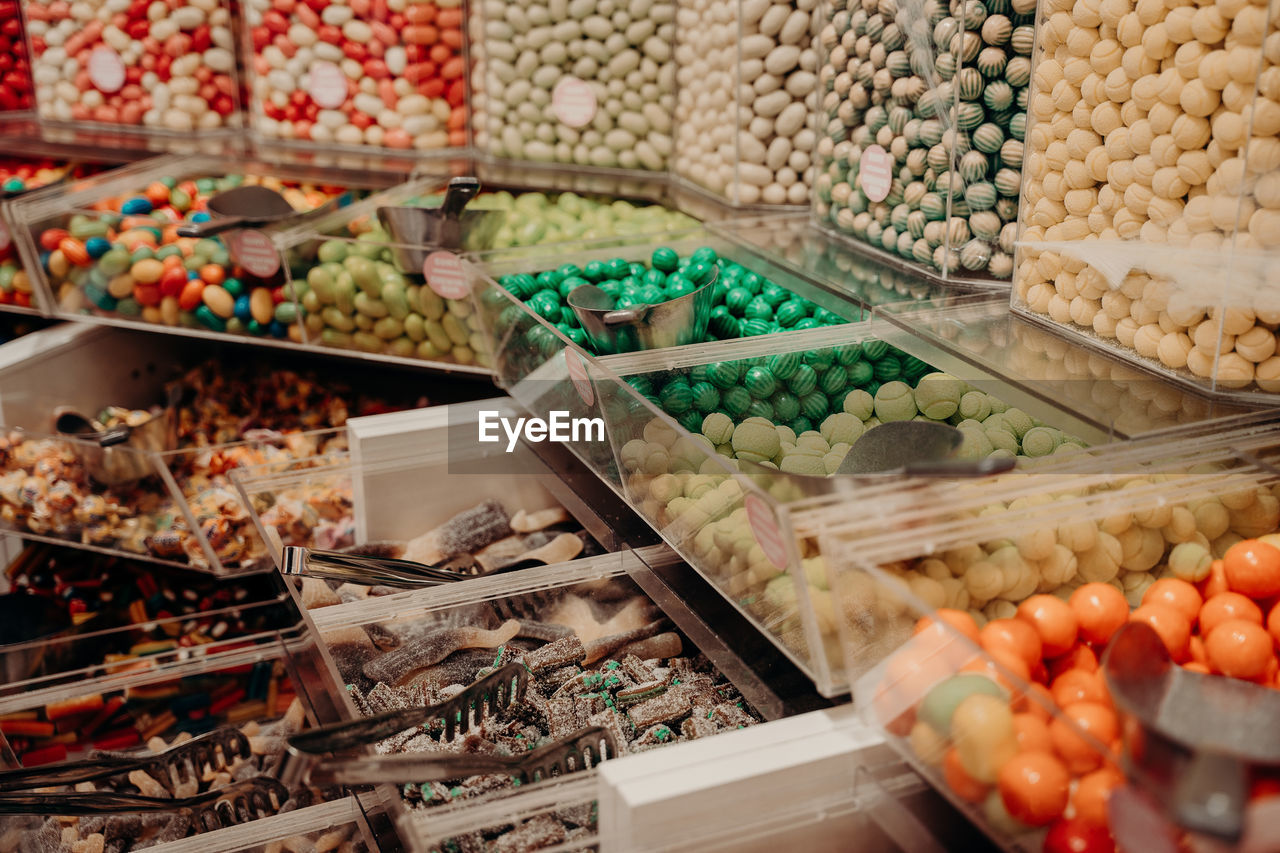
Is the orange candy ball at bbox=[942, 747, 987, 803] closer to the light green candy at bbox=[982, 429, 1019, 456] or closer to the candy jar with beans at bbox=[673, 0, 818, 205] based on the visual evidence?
the light green candy at bbox=[982, 429, 1019, 456]

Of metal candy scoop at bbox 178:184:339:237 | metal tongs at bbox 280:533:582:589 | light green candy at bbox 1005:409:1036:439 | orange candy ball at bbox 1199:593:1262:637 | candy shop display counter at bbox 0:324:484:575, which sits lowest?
candy shop display counter at bbox 0:324:484:575

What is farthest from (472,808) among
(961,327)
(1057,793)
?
(961,327)

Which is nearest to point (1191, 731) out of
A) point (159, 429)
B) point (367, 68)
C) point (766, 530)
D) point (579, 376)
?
point (766, 530)

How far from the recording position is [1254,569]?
3.66ft

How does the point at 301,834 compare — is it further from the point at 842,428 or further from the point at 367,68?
the point at 367,68

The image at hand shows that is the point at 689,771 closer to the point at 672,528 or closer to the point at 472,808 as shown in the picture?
the point at 472,808

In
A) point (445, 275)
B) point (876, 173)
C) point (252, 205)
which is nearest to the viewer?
point (876, 173)

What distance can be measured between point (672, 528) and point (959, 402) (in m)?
0.43

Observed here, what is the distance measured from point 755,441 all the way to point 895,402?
0.23m

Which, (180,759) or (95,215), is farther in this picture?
(95,215)

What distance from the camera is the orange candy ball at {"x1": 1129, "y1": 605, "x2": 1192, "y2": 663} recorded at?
1068 mm

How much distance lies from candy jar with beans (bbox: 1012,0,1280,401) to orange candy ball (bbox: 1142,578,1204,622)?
271mm

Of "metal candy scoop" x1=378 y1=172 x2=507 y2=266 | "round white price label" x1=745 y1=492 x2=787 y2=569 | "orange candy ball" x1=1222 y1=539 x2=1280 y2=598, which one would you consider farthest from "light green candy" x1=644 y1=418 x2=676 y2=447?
"metal candy scoop" x1=378 y1=172 x2=507 y2=266

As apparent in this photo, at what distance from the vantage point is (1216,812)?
71 centimetres
